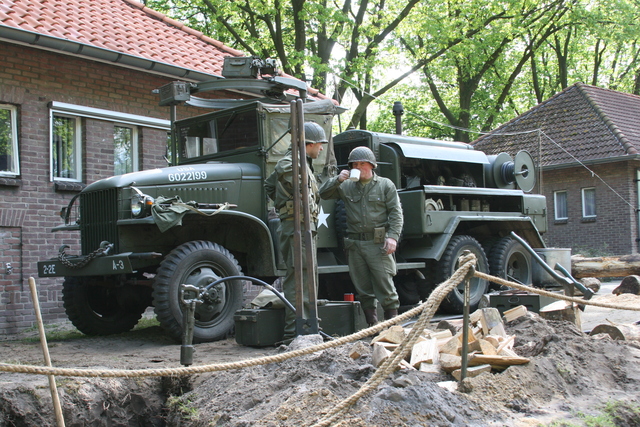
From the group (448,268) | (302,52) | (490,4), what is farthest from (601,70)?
(448,268)

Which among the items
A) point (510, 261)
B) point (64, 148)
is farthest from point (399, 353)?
point (64, 148)

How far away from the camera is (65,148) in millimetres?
9844

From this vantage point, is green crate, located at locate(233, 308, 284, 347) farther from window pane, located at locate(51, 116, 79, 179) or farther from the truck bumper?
window pane, located at locate(51, 116, 79, 179)

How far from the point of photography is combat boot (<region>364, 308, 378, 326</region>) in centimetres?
691

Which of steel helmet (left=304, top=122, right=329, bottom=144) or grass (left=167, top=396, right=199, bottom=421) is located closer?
grass (left=167, top=396, right=199, bottom=421)

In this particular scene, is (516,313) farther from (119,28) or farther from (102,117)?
(119,28)

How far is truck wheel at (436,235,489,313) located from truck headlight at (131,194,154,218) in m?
3.82

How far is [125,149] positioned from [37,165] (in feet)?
5.07

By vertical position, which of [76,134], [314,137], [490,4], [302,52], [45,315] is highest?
[490,4]

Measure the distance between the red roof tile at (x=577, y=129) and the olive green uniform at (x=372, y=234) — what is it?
14.2 metres

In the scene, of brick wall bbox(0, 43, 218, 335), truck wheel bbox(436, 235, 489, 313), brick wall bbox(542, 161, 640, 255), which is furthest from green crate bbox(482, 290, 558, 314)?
brick wall bbox(542, 161, 640, 255)

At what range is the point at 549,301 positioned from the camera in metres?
7.41

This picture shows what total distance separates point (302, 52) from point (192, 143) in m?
10.0

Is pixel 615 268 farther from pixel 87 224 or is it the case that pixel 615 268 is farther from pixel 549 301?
pixel 87 224
